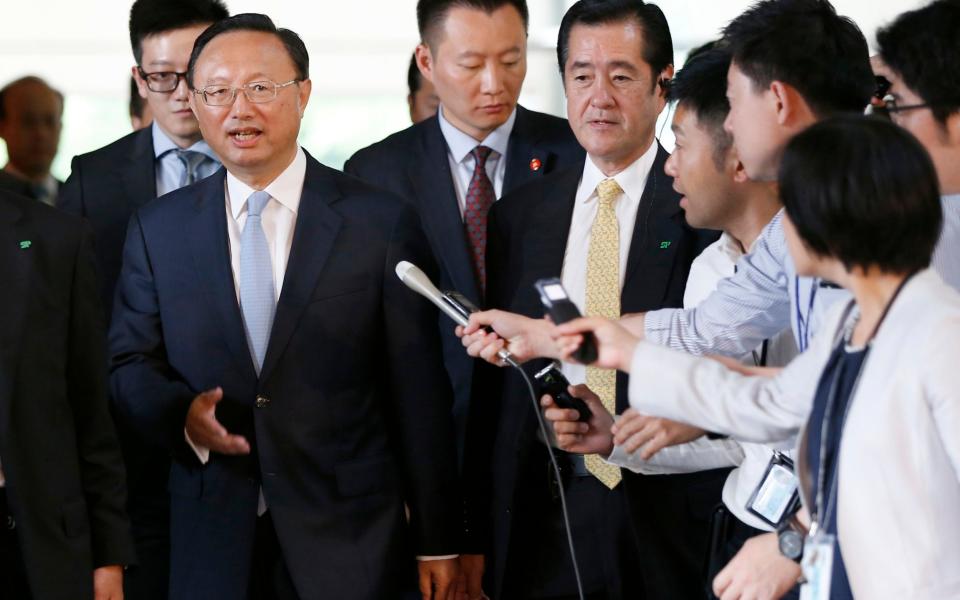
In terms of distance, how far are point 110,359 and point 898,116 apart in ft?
5.42

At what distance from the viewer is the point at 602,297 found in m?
2.99

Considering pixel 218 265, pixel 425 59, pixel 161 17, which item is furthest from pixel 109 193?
pixel 425 59

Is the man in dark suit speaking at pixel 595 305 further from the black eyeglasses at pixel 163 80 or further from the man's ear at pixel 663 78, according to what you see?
the black eyeglasses at pixel 163 80

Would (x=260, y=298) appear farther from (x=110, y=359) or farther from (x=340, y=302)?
(x=110, y=359)

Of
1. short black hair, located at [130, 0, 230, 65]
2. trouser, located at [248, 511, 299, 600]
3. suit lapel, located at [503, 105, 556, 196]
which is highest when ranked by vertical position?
short black hair, located at [130, 0, 230, 65]

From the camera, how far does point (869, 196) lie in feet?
5.75

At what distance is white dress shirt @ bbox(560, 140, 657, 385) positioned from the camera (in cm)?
303

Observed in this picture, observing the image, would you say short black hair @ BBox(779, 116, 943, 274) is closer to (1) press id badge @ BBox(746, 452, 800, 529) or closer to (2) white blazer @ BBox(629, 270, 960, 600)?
(2) white blazer @ BBox(629, 270, 960, 600)

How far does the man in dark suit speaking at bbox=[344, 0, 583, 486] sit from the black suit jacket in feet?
1.87

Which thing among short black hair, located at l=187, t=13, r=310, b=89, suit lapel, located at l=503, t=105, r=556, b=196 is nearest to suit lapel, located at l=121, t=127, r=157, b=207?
short black hair, located at l=187, t=13, r=310, b=89

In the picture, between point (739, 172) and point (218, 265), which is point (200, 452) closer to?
point (218, 265)

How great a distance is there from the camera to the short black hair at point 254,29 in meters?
2.98

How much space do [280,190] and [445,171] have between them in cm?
86

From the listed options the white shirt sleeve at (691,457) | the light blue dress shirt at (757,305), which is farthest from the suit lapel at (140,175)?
the light blue dress shirt at (757,305)
